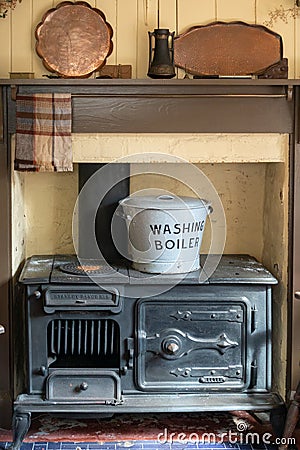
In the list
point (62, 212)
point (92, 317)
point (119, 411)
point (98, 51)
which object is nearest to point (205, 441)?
point (119, 411)

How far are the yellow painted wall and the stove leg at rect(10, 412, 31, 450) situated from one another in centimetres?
152

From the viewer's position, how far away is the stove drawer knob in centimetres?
337

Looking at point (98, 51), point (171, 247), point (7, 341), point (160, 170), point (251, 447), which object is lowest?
point (251, 447)

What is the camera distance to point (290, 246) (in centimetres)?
345

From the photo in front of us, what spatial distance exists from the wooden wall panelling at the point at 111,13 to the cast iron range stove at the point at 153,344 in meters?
1.00

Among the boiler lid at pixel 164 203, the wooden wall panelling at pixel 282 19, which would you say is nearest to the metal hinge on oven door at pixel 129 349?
the boiler lid at pixel 164 203

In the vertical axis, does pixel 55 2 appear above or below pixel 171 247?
above

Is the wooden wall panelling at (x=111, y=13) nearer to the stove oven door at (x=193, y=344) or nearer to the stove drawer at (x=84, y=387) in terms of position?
the stove oven door at (x=193, y=344)

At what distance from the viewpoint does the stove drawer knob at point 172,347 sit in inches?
132

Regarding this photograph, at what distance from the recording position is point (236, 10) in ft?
11.6

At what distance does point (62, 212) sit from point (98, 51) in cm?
84

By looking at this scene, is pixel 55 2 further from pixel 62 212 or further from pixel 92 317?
pixel 92 317

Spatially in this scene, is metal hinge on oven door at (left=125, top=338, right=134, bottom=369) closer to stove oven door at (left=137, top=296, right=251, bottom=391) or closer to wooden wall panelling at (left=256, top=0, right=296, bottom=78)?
stove oven door at (left=137, top=296, right=251, bottom=391)

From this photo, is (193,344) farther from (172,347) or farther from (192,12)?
(192,12)
